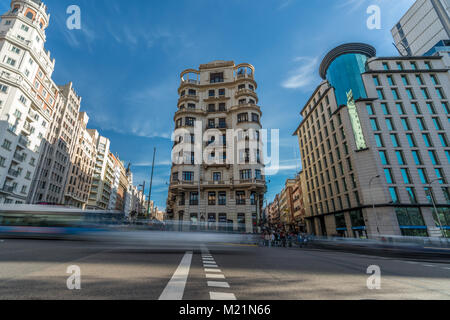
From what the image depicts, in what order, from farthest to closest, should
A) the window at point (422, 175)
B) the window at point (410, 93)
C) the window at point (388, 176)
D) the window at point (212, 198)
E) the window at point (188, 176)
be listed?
the window at point (410, 93) → the window at point (188, 176) → the window at point (212, 198) → the window at point (422, 175) → the window at point (388, 176)

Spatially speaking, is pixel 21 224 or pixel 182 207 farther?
pixel 182 207

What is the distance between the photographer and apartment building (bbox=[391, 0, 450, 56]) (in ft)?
218

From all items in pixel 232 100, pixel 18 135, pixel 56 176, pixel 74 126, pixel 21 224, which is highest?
pixel 74 126

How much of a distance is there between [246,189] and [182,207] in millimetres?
11688

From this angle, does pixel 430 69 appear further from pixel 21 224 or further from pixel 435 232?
pixel 21 224

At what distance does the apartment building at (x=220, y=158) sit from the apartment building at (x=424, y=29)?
62.0 m

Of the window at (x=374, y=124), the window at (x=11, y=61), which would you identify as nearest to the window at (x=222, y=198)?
the window at (x=374, y=124)

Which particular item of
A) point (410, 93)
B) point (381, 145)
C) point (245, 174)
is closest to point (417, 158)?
point (381, 145)

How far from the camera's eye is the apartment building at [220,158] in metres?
36.7

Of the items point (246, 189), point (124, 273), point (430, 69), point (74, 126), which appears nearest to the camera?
point (124, 273)

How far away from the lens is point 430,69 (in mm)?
43344

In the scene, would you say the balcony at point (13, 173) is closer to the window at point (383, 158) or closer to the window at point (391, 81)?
the window at point (383, 158)
